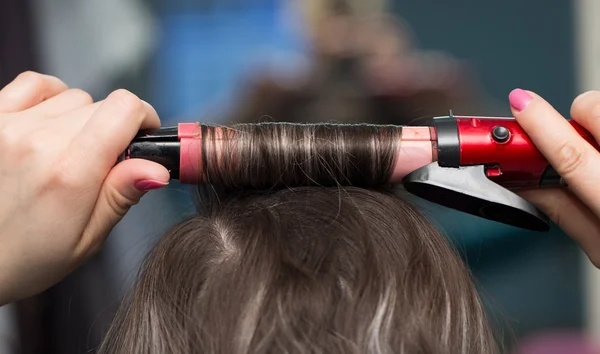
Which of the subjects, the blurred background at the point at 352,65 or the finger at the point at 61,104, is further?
the blurred background at the point at 352,65

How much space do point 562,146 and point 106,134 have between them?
0.41 metres

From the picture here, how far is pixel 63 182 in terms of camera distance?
0.54m

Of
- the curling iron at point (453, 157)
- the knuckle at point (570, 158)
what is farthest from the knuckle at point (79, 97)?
the knuckle at point (570, 158)

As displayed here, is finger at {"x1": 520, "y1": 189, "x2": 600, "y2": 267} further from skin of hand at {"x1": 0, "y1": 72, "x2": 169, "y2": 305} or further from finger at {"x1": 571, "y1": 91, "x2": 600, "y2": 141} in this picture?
skin of hand at {"x1": 0, "y1": 72, "x2": 169, "y2": 305}

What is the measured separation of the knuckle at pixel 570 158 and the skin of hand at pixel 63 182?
356mm

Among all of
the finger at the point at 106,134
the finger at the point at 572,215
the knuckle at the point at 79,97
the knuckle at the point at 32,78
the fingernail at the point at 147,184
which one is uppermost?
the knuckle at the point at 32,78

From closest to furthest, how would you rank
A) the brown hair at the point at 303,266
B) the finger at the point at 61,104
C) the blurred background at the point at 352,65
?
1. the brown hair at the point at 303,266
2. the finger at the point at 61,104
3. the blurred background at the point at 352,65

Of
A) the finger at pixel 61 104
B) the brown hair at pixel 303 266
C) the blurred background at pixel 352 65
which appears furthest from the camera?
the blurred background at pixel 352 65

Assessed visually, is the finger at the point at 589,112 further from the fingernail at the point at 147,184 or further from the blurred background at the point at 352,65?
the blurred background at the point at 352,65

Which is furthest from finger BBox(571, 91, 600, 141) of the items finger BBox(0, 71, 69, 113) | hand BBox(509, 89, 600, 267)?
finger BBox(0, 71, 69, 113)

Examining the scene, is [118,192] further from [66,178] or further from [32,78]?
[32,78]

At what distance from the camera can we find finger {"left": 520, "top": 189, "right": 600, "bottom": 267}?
669 millimetres

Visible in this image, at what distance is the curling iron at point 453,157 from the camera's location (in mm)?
554

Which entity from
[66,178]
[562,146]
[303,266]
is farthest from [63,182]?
[562,146]
